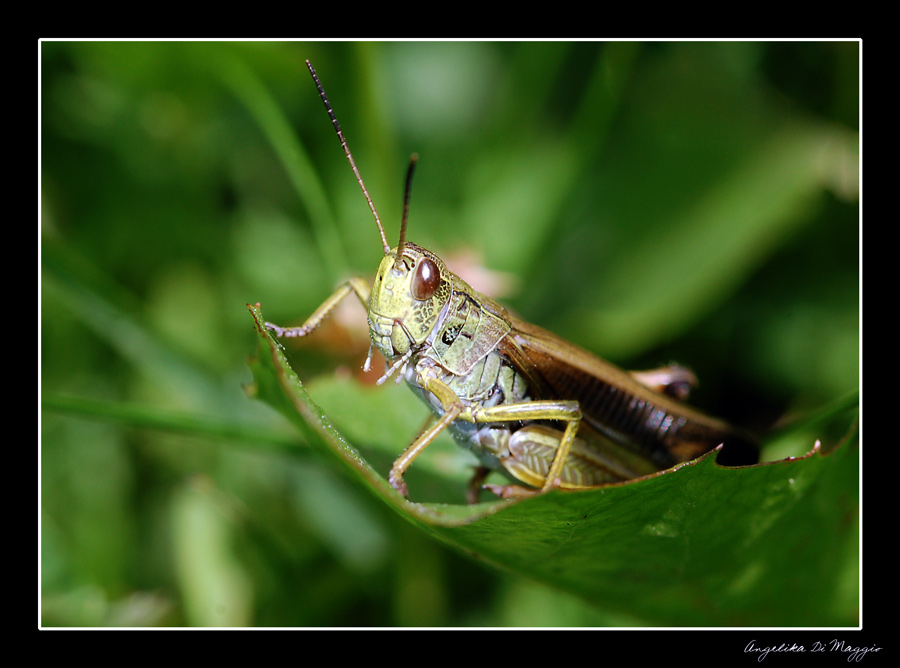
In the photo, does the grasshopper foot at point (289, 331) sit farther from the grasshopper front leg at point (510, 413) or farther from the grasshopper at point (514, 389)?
the grasshopper front leg at point (510, 413)

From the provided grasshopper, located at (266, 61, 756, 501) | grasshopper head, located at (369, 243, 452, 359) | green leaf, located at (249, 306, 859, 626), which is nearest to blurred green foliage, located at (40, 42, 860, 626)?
green leaf, located at (249, 306, 859, 626)

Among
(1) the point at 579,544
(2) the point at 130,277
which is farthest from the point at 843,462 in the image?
(2) the point at 130,277

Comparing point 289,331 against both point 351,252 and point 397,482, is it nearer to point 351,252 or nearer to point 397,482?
point 397,482

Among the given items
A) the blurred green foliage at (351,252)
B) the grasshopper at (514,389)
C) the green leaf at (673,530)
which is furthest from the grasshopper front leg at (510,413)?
the blurred green foliage at (351,252)

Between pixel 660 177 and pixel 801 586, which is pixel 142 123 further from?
pixel 801 586

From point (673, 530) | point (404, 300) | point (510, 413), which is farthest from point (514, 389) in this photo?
point (673, 530)

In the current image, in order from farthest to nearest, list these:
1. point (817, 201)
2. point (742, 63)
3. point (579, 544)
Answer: point (742, 63) → point (817, 201) → point (579, 544)
